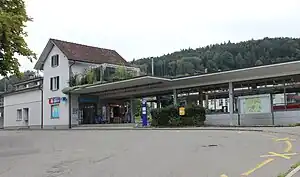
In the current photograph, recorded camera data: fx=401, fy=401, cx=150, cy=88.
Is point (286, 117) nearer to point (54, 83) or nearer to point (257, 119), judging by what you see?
point (257, 119)

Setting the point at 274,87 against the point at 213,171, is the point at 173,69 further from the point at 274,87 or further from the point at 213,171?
the point at 213,171

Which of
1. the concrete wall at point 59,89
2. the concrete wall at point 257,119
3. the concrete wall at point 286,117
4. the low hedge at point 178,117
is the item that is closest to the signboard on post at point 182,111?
the low hedge at point 178,117

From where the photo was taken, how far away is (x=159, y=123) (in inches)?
1192

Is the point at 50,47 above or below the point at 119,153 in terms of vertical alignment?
above

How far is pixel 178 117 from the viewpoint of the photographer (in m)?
29.4

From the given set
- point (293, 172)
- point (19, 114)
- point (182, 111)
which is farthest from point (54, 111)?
point (293, 172)

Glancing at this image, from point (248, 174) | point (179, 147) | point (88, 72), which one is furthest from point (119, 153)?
point (88, 72)

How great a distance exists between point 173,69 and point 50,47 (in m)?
14.2

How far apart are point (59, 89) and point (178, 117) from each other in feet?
61.7

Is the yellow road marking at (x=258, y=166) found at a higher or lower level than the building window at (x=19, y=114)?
lower

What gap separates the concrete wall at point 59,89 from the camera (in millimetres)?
42838

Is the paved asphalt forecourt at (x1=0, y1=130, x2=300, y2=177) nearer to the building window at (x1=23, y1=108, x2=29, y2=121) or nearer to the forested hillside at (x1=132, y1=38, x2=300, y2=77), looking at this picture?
the forested hillside at (x1=132, y1=38, x2=300, y2=77)

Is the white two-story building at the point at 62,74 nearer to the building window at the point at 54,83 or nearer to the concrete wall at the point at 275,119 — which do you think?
the building window at the point at 54,83

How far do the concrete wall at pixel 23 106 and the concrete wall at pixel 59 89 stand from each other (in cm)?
163
